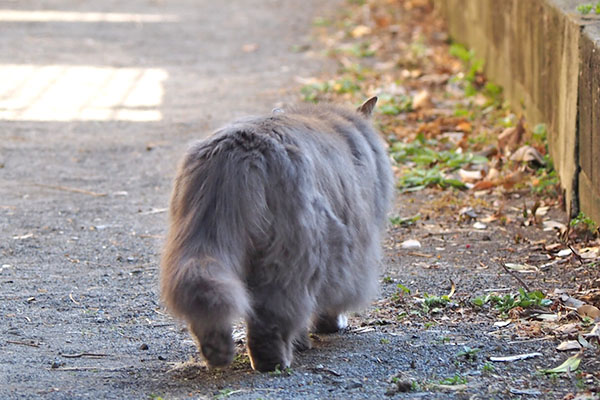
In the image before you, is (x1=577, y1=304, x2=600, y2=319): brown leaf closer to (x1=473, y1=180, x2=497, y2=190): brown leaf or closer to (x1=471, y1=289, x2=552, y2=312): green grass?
(x1=471, y1=289, x2=552, y2=312): green grass

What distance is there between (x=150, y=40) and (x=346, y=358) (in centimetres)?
947

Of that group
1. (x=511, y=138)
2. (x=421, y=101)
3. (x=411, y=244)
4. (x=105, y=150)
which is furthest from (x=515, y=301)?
(x=421, y=101)

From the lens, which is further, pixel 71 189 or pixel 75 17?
pixel 75 17

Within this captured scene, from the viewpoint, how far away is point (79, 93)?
33.0ft

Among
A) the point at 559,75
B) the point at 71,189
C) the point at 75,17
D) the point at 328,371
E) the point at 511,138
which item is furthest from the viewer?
the point at 75,17

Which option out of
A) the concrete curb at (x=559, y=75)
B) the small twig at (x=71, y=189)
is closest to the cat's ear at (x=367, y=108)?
the concrete curb at (x=559, y=75)

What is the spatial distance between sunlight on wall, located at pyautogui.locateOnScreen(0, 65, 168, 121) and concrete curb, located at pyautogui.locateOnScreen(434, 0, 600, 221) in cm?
328

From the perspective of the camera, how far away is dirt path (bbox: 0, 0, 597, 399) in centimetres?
382

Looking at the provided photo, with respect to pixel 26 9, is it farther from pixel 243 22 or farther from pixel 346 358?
pixel 346 358

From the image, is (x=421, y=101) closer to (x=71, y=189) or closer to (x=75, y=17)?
(x=71, y=189)

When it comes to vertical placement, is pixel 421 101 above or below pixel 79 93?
below

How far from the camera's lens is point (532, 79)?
780 centimetres

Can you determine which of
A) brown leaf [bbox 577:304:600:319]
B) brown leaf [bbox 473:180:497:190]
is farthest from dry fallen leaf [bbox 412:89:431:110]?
brown leaf [bbox 577:304:600:319]

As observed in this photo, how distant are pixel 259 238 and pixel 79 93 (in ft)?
22.1
